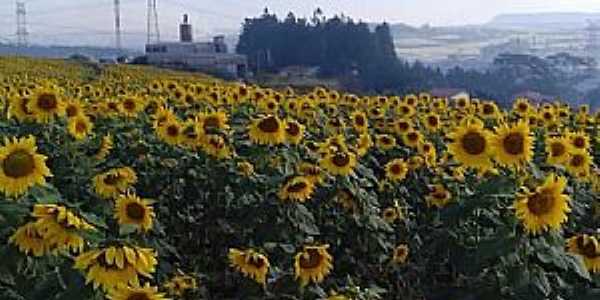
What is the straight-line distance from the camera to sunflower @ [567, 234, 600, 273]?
3.88 meters

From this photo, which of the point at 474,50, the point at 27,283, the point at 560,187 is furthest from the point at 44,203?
the point at 474,50

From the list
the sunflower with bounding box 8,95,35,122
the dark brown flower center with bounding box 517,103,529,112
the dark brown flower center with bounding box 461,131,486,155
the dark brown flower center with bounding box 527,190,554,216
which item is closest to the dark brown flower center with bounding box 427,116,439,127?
the dark brown flower center with bounding box 517,103,529,112

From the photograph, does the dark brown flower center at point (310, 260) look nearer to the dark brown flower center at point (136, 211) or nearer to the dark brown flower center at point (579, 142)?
the dark brown flower center at point (136, 211)

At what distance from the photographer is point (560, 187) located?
391cm

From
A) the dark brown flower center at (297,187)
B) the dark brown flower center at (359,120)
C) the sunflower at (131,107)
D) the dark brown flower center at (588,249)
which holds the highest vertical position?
the sunflower at (131,107)

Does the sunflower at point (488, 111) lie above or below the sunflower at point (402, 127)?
above

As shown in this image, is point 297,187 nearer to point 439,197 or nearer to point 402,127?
point 439,197

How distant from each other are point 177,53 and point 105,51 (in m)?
38.0

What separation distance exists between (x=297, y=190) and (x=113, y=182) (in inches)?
34.4

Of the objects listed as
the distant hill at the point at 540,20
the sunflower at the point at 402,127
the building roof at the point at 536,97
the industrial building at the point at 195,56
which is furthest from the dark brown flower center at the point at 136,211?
the distant hill at the point at 540,20

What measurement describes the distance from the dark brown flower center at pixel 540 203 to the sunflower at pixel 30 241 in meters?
1.74

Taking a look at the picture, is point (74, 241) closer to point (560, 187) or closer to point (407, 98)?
point (560, 187)

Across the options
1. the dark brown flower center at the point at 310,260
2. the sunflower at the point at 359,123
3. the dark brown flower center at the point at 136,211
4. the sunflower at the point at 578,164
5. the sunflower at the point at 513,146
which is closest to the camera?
the dark brown flower center at the point at 310,260

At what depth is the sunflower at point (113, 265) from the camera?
2.73m
